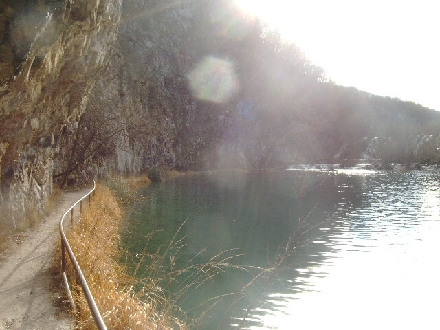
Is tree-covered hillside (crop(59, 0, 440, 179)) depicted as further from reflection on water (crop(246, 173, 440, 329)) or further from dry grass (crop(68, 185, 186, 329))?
dry grass (crop(68, 185, 186, 329))

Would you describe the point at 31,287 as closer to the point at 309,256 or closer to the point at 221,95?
the point at 309,256

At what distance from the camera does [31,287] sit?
9.95 m

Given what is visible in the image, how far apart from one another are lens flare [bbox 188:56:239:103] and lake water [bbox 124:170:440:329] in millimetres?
60304

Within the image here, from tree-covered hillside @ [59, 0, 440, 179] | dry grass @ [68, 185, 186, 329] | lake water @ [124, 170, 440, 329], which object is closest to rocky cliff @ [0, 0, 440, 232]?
tree-covered hillside @ [59, 0, 440, 179]

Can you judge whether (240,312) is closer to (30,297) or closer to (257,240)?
(30,297)

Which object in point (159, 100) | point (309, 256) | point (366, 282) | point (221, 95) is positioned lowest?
point (366, 282)

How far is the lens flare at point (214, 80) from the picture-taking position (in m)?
95.2

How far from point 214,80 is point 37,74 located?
91030 mm

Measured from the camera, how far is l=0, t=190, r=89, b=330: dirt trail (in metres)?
7.98

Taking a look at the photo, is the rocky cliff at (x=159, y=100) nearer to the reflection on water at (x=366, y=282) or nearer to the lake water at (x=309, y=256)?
the lake water at (x=309, y=256)

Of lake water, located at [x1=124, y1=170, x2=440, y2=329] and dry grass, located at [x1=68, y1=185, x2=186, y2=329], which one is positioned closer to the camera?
dry grass, located at [x1=68, y1=185, x2=186, y2=329]

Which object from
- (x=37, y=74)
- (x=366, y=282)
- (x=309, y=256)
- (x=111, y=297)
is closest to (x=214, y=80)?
(x=309, y=256)

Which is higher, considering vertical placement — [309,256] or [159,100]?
[159,100]

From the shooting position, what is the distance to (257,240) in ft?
70.7
